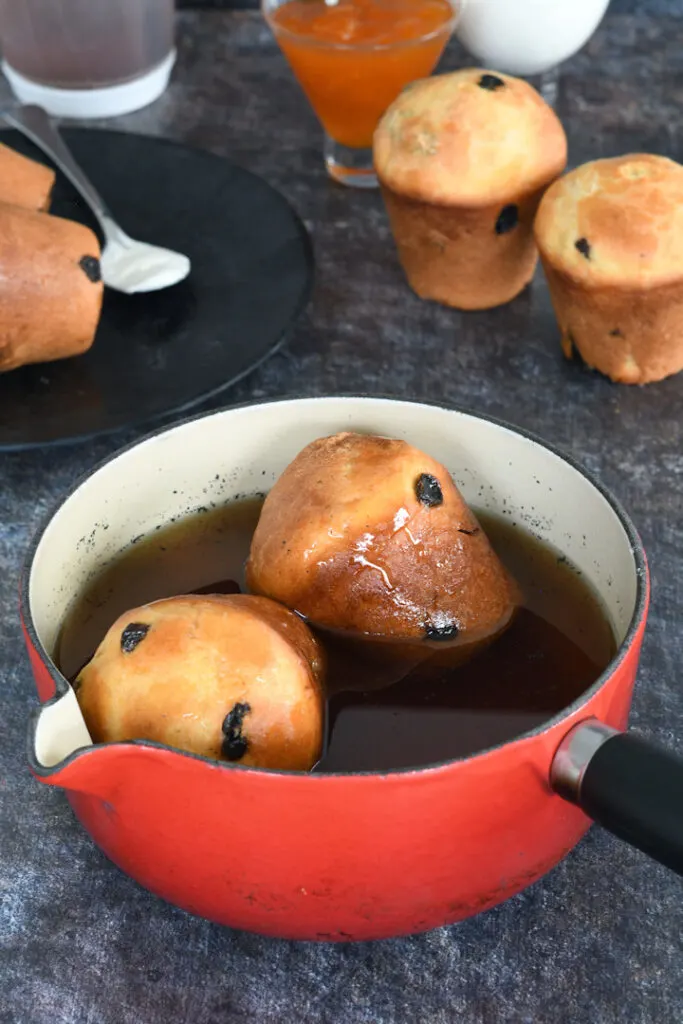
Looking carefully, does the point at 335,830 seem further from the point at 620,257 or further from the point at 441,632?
the point at 620,257

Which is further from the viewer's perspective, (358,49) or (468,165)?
(358,49)

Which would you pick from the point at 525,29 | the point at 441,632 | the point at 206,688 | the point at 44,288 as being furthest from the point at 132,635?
the point at 525,29

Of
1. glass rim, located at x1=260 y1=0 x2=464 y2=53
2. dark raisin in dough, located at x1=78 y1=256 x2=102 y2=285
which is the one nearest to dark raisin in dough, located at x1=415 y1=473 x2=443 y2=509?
dark raisin in dough, located at x1=78 y1=256 x2=102 y2=285

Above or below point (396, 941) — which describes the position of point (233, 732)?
above

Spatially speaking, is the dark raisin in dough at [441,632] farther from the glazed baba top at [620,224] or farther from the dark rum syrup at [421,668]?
the glazed baba top at [620,224]

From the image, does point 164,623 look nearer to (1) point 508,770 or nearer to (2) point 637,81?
(1) point 508,770

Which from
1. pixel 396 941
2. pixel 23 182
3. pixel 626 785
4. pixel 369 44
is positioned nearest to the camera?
pixel 626 785

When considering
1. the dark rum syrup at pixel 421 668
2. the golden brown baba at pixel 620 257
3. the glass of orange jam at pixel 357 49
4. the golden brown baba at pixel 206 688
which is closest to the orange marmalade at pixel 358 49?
the glass of orange jam at pixel 357 49
